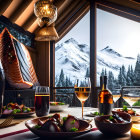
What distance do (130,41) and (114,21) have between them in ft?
2.40

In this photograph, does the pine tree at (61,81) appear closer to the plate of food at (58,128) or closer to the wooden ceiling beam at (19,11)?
the wooden ceiling beam at (19,11)

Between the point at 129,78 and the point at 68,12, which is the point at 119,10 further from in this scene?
the point at 129,78

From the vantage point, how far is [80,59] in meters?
5.57

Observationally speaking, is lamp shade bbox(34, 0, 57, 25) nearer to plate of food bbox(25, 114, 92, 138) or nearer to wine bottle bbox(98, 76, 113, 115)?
wine bottle bbox(98, 76, 113, 115)

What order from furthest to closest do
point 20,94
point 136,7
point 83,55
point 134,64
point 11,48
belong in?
point 83,55 < point 134,64 < point 136,7 < point 11,48 < point 20,94

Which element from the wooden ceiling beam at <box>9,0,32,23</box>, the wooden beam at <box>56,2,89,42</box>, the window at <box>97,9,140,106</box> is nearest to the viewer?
the wooden ceiling beam at <box>9,0,32,23</box>

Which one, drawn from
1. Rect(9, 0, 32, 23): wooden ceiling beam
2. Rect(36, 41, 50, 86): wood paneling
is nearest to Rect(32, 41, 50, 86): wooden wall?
Rect(36, 41, 50, 86): wood paneling

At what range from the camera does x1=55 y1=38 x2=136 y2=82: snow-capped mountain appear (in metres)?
5.19

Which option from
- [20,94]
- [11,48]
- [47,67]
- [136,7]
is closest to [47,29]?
[11,48]

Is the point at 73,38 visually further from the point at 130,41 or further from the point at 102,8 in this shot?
the point at 130,41

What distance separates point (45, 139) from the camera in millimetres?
611

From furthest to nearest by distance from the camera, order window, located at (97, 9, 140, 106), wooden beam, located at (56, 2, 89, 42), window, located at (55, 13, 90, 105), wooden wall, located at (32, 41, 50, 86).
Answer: wooden beam, located at (56, 2, 89, 42), window, located at (55, 13, 90, 105), wooden wall, located at (32, 41, 50, 86), window, located at (97, 9, 140, 106)

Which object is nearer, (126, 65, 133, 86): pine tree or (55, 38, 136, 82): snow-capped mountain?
(126, 65, 133, 86): pine tree

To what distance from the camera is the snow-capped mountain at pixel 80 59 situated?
17.0ft
